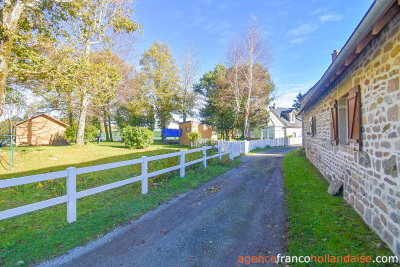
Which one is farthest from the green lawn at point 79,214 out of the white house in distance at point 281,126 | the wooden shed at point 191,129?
the white house in distance at point 281,126

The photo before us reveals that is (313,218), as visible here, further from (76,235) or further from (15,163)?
(15,163)

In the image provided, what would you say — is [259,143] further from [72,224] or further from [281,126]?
[72,224]

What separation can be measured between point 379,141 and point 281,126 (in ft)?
96.6

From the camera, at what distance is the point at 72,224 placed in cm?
346

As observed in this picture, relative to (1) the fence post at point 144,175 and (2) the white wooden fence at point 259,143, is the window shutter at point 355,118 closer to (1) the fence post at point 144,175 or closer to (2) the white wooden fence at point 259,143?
(1) the fence post at point 144,175

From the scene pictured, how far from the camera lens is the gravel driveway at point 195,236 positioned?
2.55 m

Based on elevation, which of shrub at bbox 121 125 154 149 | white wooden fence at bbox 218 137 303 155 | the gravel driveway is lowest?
the gravel driveway

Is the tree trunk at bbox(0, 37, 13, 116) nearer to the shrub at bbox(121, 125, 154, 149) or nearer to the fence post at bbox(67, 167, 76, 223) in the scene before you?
the fence post at bbox(67, 167, 76, 223)

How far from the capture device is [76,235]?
3.09m

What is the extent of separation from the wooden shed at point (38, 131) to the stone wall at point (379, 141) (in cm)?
2802

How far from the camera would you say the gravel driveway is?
2551mm

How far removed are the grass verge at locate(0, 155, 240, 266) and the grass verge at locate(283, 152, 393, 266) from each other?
2943mm

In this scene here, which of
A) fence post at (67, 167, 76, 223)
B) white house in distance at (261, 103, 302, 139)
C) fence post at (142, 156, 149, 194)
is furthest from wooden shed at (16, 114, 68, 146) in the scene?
white house in distance at (261, 103, 302, 139)

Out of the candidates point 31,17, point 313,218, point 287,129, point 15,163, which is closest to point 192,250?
point 313,218
